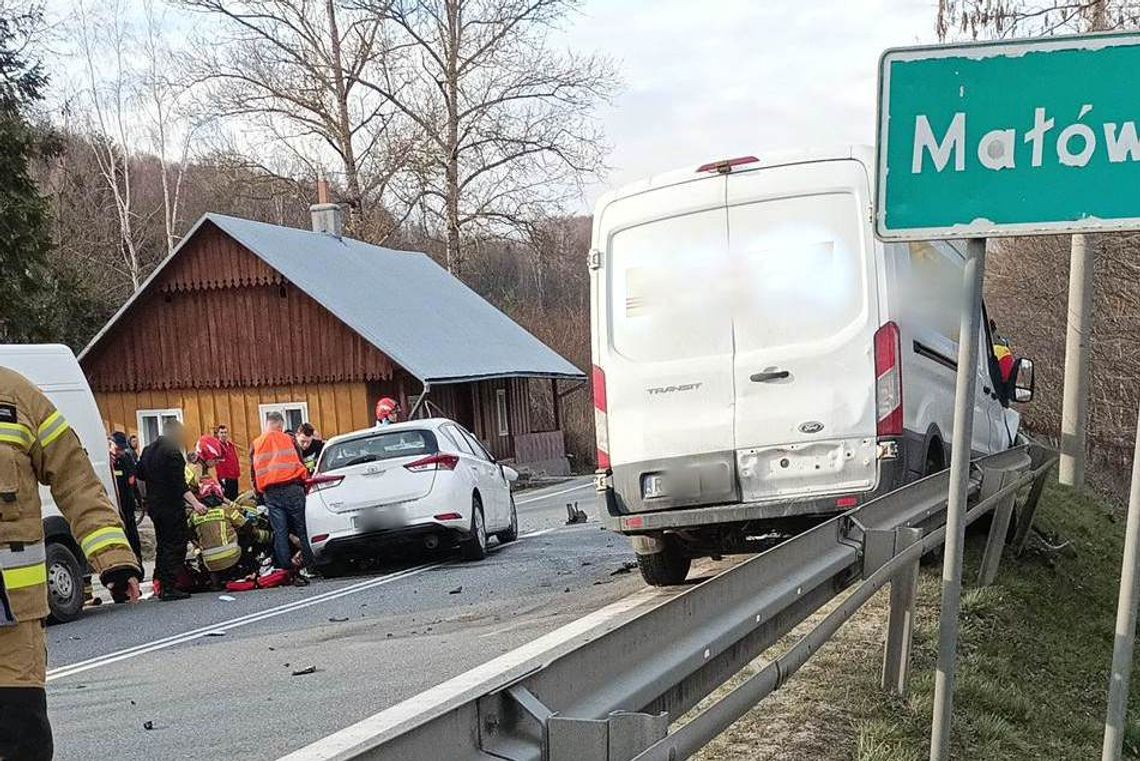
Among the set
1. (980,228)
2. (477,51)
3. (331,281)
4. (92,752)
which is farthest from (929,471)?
(477,51)

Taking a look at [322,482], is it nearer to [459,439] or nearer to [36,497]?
[459,439]

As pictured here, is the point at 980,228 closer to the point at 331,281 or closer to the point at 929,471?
the point at 929,471

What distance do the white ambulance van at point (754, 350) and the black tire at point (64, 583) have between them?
19.4 ft

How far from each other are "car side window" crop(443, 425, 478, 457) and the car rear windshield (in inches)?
23.1

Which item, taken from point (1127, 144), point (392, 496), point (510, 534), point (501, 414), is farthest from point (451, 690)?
point (501, 414)

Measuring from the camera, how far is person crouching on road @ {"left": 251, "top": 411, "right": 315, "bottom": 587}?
13.5 metres

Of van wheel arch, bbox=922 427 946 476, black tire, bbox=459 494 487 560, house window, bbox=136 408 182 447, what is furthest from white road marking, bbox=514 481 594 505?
van wheel arch, bbox=922 427 946 476

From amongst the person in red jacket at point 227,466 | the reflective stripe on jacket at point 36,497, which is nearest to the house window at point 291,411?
the person in red jacket at point 227,466

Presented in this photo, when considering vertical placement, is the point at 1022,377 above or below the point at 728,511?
above

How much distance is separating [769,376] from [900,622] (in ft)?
9.22

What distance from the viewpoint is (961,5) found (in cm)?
2119

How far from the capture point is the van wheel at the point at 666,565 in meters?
9.41

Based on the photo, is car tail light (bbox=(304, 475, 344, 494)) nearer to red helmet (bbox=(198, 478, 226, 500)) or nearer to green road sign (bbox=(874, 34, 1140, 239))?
red helmet (bbox=(198, 478, 226, 500))

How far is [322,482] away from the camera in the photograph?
13469 millimetres
